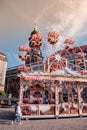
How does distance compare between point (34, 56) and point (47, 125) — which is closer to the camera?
point (47, 125)

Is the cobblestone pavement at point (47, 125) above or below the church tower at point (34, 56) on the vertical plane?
below

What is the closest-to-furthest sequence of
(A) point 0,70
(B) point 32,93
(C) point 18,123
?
1. (C) point 18,123
2. (B) point 32,93
3. (A) point 0,70

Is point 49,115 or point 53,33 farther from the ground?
point 53,33

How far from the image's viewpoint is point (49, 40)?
74.8 feet

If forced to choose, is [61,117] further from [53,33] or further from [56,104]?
[53,33]

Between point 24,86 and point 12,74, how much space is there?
53.6 metres

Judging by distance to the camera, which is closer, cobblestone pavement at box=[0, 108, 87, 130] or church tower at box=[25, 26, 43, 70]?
cobblestone pavement at box=[0, 108, 87, 130]

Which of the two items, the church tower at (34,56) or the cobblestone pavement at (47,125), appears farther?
the church tower at (34,56)

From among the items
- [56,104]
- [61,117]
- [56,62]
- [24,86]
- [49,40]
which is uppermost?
[49,40]

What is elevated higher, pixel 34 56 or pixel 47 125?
pixel 34 56

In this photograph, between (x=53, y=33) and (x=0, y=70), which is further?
(x=0, y=70)

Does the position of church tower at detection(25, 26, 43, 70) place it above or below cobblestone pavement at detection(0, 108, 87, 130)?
above

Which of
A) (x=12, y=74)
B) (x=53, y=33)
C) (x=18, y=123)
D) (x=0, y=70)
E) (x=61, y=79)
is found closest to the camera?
(x=18, y=123)

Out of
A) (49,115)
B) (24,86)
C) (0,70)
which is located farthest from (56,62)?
(0,70)
